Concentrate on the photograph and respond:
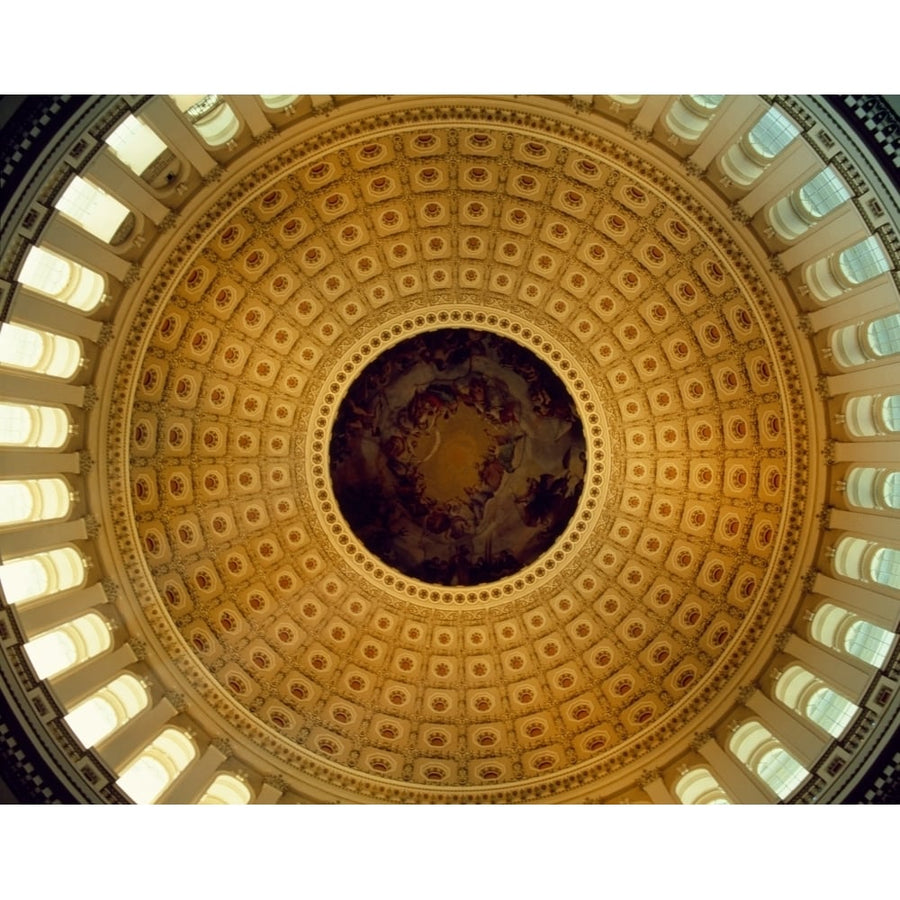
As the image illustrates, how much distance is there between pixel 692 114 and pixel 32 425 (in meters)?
16.0

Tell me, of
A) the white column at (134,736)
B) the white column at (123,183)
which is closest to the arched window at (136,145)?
the white column at (123,183)

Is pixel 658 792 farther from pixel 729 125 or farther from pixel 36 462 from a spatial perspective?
pixel 36 462

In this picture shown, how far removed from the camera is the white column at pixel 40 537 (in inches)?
677

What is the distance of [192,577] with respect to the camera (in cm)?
2402

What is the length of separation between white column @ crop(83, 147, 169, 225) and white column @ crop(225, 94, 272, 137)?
106 inches

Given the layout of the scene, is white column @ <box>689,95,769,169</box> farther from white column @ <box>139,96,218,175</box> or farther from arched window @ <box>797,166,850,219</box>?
white column @ <box>139,96,218,175</box>

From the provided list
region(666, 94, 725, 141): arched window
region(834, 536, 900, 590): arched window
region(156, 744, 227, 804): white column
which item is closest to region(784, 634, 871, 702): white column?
region(834, 536, 900, 590): arched window

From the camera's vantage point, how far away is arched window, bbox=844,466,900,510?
19.2 meters

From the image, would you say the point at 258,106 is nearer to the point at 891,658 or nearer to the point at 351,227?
the point at 351,227

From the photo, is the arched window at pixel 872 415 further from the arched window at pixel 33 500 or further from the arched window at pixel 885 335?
the arched window at pixel 33 500

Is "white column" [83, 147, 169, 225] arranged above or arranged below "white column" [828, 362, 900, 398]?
above

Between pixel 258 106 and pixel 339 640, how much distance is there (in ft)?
51.0

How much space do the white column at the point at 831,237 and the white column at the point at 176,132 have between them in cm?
1353

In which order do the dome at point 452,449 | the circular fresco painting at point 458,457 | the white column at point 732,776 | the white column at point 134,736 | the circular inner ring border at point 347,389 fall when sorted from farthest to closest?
the circular fresco painting at point 458,457 → the circular inner ring border at point 347,389 → the white column at point 732,776 → the white column at point 134,736 → the dome at point 452,449
